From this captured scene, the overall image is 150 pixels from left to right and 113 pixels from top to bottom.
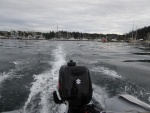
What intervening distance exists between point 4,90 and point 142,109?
462 centimetres

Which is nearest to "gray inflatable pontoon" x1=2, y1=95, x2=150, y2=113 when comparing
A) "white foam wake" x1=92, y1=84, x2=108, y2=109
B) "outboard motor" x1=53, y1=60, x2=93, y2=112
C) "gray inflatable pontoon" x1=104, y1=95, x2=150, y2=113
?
"gray inflatable pontoon" x1=104, y1=95, x2=150, y2=113

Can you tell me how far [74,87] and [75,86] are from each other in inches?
1.1

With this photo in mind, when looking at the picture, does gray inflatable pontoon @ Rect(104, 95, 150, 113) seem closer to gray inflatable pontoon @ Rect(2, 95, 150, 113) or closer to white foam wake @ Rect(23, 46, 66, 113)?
gray inflatable pontoon @ Rect(2, 95, 150, 113)

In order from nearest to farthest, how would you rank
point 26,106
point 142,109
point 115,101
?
point 142,109
point 115,101
point 26,106

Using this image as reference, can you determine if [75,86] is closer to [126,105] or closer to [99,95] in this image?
[126,105]

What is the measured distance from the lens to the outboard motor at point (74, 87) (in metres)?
3.52

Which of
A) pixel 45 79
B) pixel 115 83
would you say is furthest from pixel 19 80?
pixel 115 83

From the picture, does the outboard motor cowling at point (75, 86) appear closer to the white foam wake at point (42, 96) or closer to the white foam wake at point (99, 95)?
the white foam wake at point (42, 96)

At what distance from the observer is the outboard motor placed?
3.52 metres

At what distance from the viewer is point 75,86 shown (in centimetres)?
357

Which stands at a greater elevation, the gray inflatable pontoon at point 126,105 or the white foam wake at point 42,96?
the gray inflatable pontoon at point 126,105

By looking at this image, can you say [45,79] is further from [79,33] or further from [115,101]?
[79,33]

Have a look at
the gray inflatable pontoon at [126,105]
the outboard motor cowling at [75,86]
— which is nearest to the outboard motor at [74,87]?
the outboard motor cowling at [75,86]

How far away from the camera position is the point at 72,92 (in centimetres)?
352
